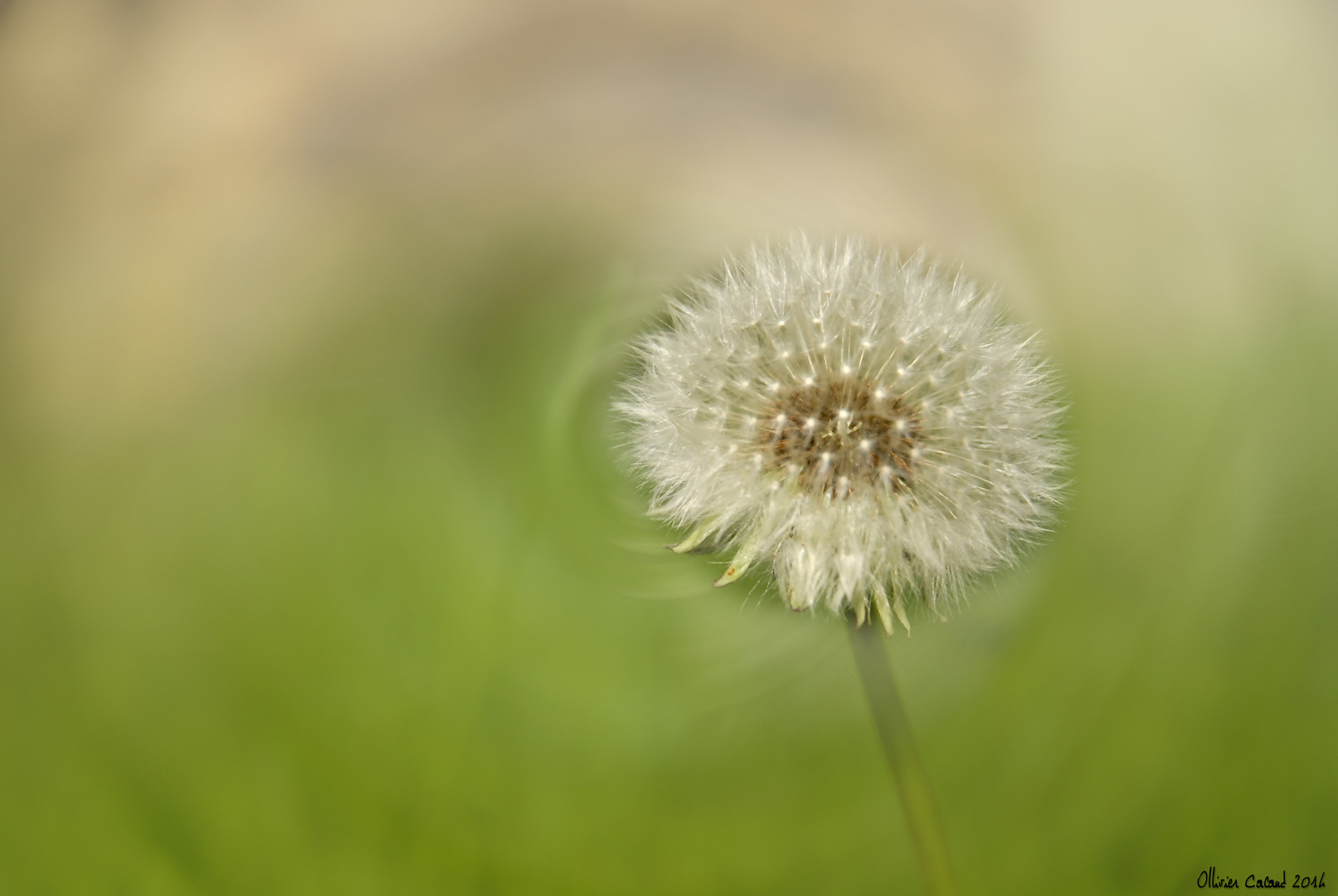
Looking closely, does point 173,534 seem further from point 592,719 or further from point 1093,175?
point 1093,175

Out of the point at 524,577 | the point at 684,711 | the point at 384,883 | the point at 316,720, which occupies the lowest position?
the point at 384,883

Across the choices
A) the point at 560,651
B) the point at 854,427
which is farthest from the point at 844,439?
the point at 560,651

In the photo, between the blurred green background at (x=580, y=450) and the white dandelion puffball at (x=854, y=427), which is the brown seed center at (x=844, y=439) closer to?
the white dandelion puffball at (x=854, y=427)

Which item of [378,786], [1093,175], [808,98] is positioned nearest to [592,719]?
[378,786]

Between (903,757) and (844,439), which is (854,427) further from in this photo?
(903,757)

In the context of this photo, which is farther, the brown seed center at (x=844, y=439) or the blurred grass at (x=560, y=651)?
the blurred grass at (x=560, y=651)

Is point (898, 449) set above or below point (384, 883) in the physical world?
above

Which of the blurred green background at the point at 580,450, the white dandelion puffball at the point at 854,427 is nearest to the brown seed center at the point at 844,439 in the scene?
the white dandelion puffball at the point at 854,427
